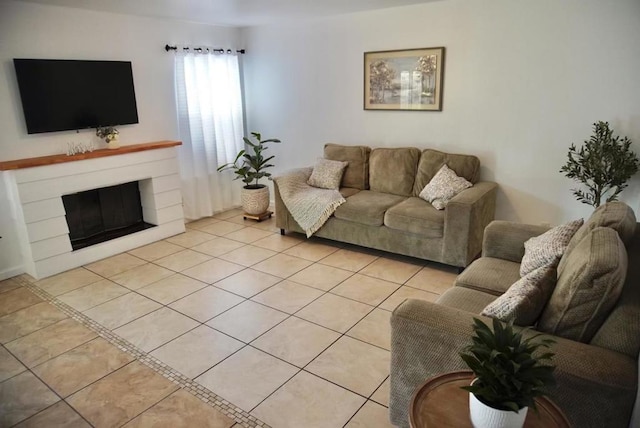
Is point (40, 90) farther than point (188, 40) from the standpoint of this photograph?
No

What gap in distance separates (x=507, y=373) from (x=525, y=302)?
0.55 meters

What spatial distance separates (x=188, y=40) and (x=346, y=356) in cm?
408

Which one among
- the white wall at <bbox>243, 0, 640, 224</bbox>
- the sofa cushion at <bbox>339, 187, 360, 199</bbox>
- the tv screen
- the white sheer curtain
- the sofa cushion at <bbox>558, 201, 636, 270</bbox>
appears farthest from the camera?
the white sheer curtain

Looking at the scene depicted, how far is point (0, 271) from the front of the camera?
381cm

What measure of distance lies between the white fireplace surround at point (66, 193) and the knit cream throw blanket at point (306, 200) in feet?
4.22

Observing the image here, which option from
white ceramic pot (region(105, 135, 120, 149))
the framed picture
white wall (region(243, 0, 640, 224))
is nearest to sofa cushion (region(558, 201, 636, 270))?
white wall (region(243, 0, 640, 224))

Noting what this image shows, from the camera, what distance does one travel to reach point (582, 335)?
163 centimetres

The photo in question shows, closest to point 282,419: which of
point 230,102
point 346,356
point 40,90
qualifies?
point 346,356

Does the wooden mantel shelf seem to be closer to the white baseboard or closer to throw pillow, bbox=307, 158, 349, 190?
the white baseboard

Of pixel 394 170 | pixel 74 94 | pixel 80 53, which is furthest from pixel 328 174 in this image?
pixel 80 53

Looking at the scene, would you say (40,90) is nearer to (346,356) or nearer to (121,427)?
(121,427)

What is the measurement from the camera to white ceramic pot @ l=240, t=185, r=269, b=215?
5.16m

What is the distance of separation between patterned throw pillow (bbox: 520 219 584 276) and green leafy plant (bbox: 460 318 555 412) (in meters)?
1.15

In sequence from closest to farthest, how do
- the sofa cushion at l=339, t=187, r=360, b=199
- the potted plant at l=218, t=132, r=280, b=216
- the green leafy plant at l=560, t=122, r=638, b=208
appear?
1. the green leafy plant at l=560, t=122, r=638, b=208
2. the sofa cushion at l=339, t=187, r=360, b=199
3. the potted plant at l=218, t=132, r=280, b=216
